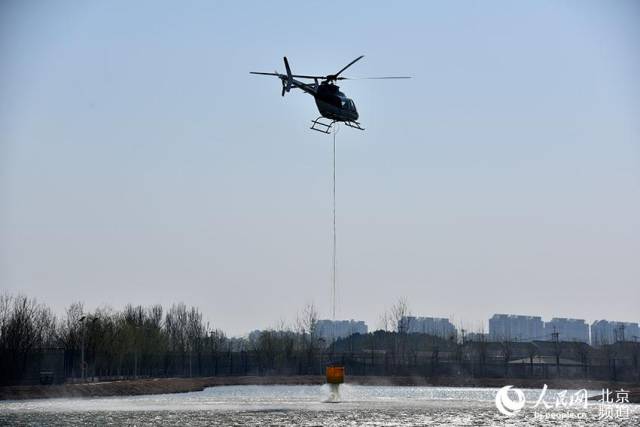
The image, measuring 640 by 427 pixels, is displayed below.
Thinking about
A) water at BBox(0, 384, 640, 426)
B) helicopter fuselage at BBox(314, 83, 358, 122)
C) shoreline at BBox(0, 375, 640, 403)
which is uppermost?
helicopter fuselage at BBox(314, 83, 358, 122)

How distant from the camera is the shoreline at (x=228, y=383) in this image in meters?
65.4

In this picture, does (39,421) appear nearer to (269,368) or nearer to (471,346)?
(269,368)

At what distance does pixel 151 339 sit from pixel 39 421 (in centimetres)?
6668

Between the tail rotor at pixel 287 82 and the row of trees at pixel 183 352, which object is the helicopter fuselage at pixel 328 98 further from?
the row of trees at pixel 183 352

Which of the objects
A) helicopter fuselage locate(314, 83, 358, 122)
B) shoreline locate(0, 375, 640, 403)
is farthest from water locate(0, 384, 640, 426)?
helicopter fuselage locate(314, 83, 358, 122)

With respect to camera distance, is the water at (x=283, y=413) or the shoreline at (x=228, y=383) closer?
the water at (x=283, y=413)

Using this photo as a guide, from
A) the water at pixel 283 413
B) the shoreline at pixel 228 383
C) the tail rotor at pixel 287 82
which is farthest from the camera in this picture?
the shoreline at pixel 228 383

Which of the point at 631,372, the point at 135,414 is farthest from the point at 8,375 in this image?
the point at 631,372

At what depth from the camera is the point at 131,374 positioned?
338 feet

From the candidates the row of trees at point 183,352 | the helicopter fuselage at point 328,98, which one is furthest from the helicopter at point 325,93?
the row of trees at point 183,352

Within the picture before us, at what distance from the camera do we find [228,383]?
103m

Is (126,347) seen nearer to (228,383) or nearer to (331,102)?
(228,383)

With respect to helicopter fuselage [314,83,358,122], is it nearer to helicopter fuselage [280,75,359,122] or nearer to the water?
helicopter fuselage [280,75,359,122]

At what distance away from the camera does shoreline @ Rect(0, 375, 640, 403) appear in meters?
65.4
